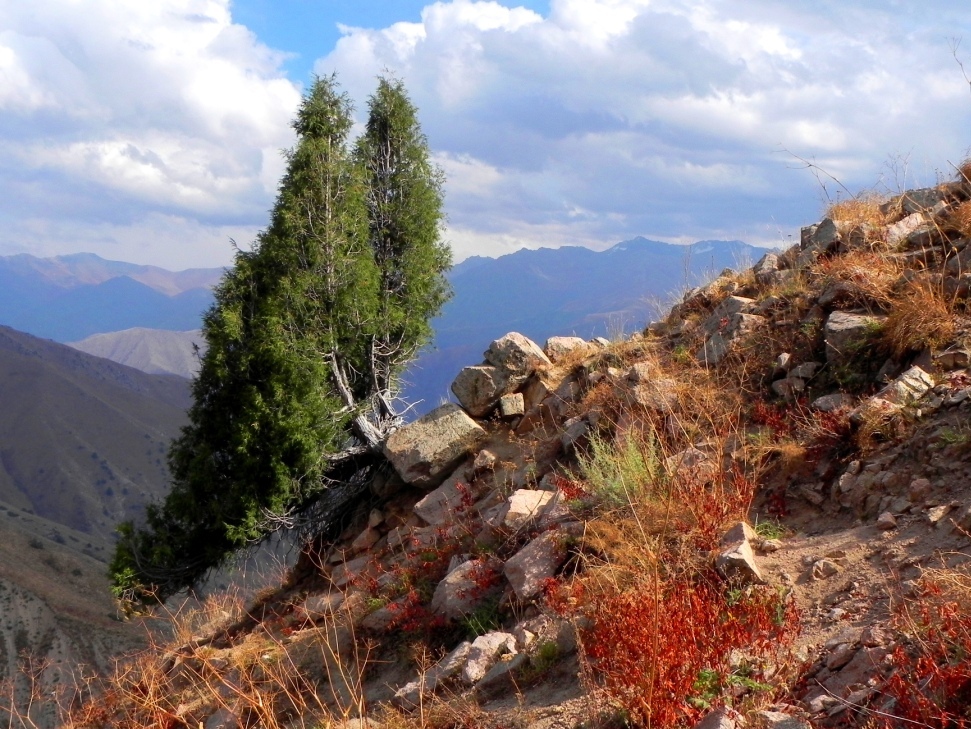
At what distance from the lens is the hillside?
3.88 m

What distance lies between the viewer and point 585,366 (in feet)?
Result: 35.5

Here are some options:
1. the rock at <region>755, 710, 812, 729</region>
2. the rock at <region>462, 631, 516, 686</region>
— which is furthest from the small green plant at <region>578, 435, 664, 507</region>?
the rock at <region>755, 710, 812, 729</region>

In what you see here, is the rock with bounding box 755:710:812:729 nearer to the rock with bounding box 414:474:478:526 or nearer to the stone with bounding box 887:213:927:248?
the rock with bounding box 414:474:478:526

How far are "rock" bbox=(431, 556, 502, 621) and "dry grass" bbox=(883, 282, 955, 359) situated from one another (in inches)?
171

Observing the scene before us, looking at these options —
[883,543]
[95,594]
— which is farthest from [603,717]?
[95,594]

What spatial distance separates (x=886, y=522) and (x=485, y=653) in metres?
2.93

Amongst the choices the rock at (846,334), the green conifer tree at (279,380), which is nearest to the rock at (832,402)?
the rock at (846,334)

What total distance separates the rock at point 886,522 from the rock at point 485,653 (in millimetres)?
2696

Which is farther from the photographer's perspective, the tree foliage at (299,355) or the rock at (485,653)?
the tree foliage at (299,355)

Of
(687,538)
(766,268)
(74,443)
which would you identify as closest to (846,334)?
(766,268)

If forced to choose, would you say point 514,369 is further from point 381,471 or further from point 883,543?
point 883,543

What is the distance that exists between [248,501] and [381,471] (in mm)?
2238

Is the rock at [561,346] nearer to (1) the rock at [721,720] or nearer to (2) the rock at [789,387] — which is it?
(2) the rock at [789,387]

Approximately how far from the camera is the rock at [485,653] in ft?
16.8
